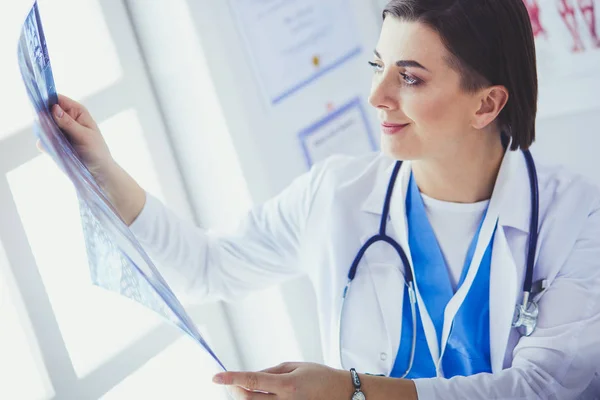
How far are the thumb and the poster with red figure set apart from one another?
1.02 metres

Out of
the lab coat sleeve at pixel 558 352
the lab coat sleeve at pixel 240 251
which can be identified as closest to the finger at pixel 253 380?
the lab coat sleeve at pixel 558 352

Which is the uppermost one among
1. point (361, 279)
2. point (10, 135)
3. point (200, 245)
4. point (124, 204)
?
point (10, 135)

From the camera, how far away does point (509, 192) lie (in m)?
1.17

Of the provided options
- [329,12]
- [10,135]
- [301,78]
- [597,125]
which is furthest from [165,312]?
[597,125]

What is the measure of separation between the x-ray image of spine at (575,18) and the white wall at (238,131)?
6.7 inches

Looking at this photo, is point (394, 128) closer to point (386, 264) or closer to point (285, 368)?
point (386, 264)

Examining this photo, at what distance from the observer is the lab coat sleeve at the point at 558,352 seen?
102 cm

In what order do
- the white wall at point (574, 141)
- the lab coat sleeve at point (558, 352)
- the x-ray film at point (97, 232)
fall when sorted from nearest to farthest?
the x-ray film at point (97, 232) → the lab coat sleeve at point (558, 352) → the white wall at point (574, 141)

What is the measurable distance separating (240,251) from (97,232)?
52 cm

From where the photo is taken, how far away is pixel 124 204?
3.51ft

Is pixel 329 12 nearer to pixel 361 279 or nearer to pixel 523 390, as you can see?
pixel 361 279

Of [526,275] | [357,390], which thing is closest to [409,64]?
[526,275]

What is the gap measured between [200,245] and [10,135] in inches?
14.9

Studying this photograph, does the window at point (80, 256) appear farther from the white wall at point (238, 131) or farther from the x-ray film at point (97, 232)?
the x-ray film at point (97, 232)
